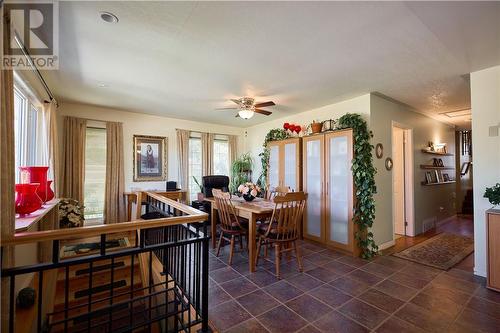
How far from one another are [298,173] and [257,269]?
203cm

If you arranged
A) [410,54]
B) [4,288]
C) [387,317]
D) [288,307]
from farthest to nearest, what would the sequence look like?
[410,54]
[288,307]
[387,317]
[4,288]

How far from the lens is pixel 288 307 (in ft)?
7.00

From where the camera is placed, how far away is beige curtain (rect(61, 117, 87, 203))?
396 centimetres

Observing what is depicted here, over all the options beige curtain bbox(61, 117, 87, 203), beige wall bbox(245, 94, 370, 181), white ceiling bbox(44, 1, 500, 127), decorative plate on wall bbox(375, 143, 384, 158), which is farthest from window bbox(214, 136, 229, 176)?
decorative plate on wall bbox(375, 143, 384, 158)

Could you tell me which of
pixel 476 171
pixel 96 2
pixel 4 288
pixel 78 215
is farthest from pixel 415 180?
pixel 78 215

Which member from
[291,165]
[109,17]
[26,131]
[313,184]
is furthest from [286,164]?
[26,131]

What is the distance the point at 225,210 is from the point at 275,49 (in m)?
2.15

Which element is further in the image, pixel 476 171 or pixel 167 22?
pixel 476 171

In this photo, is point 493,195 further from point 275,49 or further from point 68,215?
point 68,215

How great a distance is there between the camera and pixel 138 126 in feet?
15.7

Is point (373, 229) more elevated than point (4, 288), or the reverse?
point (4, 288)

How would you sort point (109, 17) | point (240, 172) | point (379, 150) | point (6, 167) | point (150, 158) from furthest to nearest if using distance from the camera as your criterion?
point (240, 172) → point (150, 158) → point (379, 150) → point (109, 17) → point (6, 167)

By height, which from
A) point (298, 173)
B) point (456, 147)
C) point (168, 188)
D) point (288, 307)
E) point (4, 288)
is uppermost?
point (456, 147)

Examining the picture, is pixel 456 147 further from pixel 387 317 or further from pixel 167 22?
pixel 167 22
